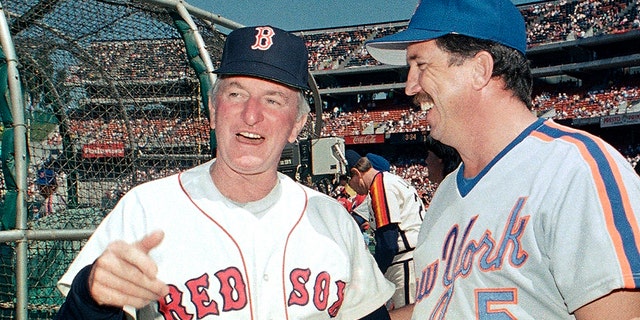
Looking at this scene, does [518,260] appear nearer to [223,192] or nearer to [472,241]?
[472,241]

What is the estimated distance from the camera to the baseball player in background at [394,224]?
5.04m

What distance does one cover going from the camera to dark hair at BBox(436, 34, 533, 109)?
1909 millimetres

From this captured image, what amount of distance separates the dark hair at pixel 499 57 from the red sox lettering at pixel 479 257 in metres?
0.49

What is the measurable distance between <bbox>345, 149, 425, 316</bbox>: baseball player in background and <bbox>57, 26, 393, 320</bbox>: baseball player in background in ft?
9.33

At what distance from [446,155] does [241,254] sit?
2600 mm

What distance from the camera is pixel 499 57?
1.91 meters

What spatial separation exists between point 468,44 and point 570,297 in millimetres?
896

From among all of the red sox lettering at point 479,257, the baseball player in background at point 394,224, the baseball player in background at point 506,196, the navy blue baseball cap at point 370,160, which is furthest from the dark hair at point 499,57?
the navy blue baseball cap at point 370,160

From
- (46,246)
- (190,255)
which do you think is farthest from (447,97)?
(46,246)

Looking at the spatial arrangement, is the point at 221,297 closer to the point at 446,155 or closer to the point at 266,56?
the point at 266,56

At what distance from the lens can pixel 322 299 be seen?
1.98 metres

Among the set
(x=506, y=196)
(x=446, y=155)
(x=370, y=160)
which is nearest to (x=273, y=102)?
(x=506, y=196)

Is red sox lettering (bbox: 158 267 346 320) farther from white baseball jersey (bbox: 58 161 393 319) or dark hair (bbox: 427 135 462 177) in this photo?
dark hair (bbox: 427 135 462 177)

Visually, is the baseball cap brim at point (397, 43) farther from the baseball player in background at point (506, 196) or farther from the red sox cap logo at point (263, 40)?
the red sox cap logo at point (263, 40)
